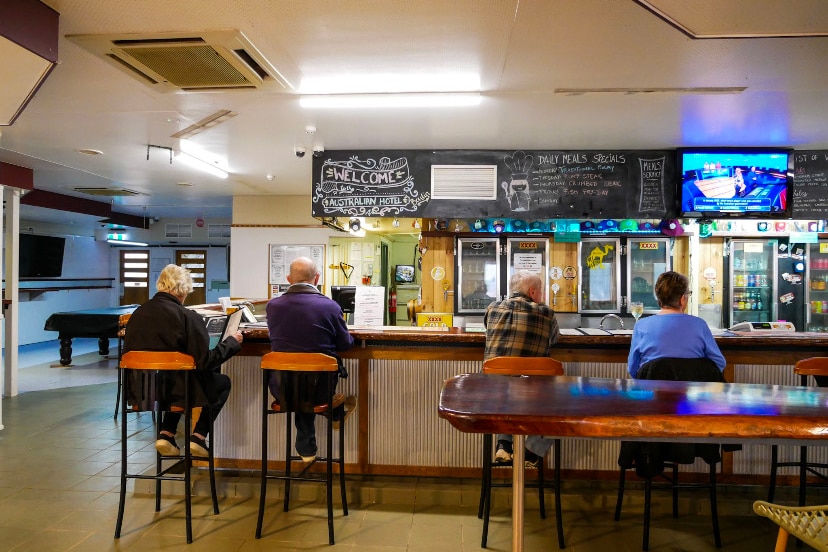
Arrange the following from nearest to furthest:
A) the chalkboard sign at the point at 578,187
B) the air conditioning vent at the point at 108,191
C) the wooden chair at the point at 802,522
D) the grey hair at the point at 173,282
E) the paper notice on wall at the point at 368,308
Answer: the wooden chair at the point at 802,522, the grey hair at the point at 173,282, the chalkboard sign at the point at 578,187, the paper notice on wall at the point at 368,308, the air conditioning vent at the point at 108,191

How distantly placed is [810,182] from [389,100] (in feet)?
12.7

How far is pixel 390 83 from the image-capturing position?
10.6 ft

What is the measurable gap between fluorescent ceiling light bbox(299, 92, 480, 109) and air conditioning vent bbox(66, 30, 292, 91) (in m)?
0.34

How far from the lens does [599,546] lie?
3037 millimetres

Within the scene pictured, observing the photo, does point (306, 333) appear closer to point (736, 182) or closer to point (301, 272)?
point (301, 272)

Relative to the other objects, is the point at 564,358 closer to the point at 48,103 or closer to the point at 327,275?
the point at 48,103

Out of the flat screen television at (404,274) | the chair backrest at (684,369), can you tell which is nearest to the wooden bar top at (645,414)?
the chair backrest at (684,369)

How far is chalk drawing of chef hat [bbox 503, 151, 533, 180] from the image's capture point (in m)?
4.67

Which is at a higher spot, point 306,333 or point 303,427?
point 306,333

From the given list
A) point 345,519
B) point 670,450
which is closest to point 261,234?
point 345,519

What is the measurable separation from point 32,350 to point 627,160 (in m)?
11.3

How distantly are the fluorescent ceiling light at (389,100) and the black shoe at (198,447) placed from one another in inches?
93.2

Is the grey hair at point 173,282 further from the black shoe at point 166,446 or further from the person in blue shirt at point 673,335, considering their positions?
the person in blue shirt at point 673,335

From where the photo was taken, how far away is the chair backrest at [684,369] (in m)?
2.82
